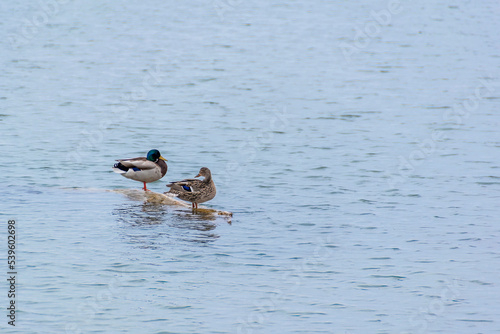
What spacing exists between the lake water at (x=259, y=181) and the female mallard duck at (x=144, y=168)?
55 centimetres

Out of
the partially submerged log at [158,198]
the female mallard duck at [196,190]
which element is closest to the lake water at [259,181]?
the partially submerged log at [158,198]

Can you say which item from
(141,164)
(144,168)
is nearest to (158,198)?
(144,168)

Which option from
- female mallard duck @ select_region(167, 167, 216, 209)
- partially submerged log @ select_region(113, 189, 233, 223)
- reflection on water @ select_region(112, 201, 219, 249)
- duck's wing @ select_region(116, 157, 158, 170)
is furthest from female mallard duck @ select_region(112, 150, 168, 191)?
female mallard duck @ select_region(167, 167, 216, 209)

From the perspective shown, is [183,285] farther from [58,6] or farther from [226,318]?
[58,6]

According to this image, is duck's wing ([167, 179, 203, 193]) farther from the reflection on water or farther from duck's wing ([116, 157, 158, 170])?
duck's wing ([116, 157, 158, 170])

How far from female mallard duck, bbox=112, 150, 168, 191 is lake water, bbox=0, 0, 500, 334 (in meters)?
0.55

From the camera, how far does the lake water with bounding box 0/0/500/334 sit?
13828 millimetres

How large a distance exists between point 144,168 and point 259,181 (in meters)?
3.67

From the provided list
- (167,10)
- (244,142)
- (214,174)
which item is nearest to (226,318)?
(214,174)

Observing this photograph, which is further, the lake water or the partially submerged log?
the partially submerged log

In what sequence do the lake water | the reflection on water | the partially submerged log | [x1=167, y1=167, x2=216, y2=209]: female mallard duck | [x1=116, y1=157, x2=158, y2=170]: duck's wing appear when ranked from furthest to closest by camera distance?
[x1=116, y1=157, x2=158, y2=170]: duck's wing < the partially submerged log < [x1=167, y1=167, x2=216, y2=209]: female mallard duck < the reflection on water < the lake water

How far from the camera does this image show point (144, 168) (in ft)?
67.5

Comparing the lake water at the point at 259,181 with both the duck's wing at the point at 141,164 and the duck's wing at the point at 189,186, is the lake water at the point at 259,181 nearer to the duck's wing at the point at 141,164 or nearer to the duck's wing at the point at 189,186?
the duck's wing at the point at 189,186

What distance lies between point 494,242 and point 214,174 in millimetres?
8692
